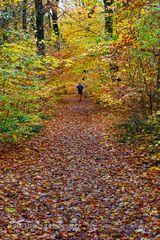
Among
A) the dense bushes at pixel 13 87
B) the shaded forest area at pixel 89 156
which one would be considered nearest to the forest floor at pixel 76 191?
the shaded forest area at pixel 89 156

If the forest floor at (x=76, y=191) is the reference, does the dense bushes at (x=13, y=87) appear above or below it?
above

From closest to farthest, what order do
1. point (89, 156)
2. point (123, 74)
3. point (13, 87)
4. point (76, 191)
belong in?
point (76, 191), point (89, 156), point (13, 87), point (123, 74)

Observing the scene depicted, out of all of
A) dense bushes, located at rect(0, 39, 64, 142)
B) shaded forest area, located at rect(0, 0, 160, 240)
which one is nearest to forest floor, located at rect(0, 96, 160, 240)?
shaded forest area, located at rect(0, 0, 160, 240)

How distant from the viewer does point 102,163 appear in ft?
31.5

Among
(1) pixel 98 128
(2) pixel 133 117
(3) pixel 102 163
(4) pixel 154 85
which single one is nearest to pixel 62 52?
(1) pixel 98 128

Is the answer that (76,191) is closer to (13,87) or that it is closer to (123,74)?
(13,87)

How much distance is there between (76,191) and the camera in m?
7.55

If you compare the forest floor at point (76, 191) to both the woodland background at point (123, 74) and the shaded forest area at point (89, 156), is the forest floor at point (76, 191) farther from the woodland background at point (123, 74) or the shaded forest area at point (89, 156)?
the woodland background at point (123, 74)

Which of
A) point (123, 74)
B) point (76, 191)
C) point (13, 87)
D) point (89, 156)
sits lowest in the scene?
point (76, 191)

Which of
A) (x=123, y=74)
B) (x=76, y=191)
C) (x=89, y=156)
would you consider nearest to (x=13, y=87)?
(x=89, y=156)

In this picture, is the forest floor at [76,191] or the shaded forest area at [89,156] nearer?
the forest floor at [76,191]

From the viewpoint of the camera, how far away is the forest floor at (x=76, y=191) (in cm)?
571

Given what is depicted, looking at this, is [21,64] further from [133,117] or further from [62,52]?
[62,52]

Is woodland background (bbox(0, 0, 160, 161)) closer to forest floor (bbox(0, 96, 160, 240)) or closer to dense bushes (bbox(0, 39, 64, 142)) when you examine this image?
dense bushes (bbox(0, 39, 64, 142))
